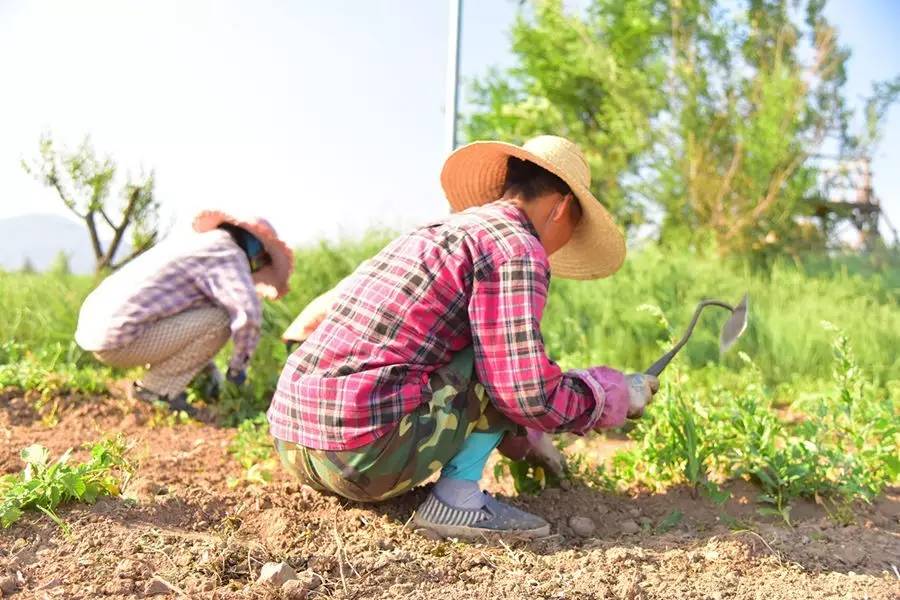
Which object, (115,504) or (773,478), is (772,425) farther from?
(115,504)

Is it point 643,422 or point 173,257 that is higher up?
point 173,257

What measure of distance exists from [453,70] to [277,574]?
5201mm

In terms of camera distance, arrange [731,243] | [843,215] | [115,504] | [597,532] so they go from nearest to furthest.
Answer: [115,504], [597,532], [731,243], [843,215]

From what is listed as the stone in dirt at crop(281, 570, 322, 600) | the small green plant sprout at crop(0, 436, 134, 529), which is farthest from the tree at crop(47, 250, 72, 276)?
the stone in dirt at crop(281, 570, 322, 600)

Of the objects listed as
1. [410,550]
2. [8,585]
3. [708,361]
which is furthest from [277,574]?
[708,361]

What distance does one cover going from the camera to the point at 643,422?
2941mm

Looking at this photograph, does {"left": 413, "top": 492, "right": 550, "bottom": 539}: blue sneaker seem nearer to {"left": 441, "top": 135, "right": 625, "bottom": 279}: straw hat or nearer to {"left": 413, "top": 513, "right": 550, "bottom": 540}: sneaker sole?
{"left": 413, "top": 513, "right": 550, "bottom": 540}: sneaker sole

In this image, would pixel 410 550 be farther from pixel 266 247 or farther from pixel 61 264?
pixel 61 264

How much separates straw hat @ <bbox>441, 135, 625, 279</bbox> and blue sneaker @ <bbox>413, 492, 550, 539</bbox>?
0.85 metres

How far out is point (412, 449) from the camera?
2260 mm

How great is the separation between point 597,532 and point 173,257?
229 centimetres

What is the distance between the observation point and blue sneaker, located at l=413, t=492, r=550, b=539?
2359 millimetres

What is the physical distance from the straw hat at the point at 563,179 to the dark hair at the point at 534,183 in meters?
0.04

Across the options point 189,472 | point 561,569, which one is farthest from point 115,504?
point 561,569
